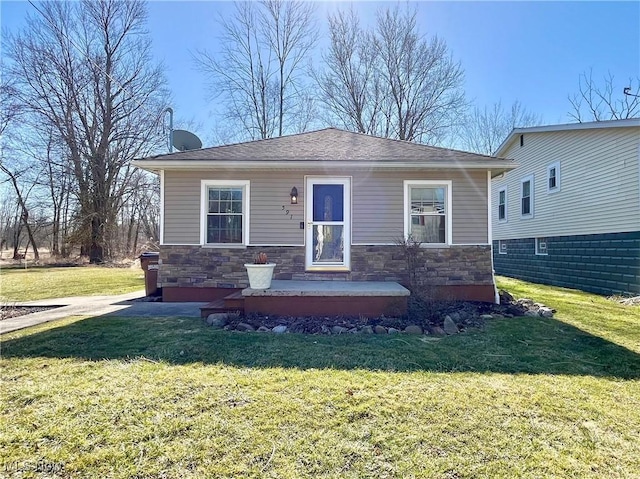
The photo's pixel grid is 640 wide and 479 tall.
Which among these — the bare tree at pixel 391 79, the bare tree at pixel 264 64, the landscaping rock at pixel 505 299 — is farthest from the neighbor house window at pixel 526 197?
the bare tree at pixel 264 64

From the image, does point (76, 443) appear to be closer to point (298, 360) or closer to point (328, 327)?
point (298, 360)

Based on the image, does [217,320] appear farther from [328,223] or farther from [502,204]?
[502,204]

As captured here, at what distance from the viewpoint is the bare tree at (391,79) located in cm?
1852

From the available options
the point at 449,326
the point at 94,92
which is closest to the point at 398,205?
the point at 449,326

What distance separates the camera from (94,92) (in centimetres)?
1944

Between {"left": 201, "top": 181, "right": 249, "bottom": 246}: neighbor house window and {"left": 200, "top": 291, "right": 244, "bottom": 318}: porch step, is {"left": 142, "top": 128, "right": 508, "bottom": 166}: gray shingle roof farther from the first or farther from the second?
{"left": 200, "top": 291, "right": 244, "bottom": 318}: porch step

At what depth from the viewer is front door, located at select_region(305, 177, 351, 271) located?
6840 mm

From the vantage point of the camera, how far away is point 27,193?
19812 mm

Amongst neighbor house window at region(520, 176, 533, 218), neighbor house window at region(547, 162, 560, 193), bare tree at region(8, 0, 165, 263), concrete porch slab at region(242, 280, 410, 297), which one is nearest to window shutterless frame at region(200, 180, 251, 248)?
concrete porch slab at region(242, 280, 410, 297)

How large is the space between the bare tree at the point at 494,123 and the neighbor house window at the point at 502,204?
9.40 metres

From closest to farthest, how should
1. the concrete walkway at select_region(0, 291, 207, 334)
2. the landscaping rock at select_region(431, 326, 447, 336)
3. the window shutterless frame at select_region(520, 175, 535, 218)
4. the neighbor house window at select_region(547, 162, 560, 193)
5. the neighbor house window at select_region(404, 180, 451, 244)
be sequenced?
1. the landscaping rock at select_region(431, 326, 447, 336)
2. the concrete walkway at select_region(0, 291, 207, 334)
3. the neighbor house window at select_region(404, 180, 451, 244)
4. the neighbor house window at select_region(547, 162, 560, 193)
5. the window shutterless frame at select_region(520, 175, 535, 218)

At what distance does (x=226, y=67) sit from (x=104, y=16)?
7.46 meters

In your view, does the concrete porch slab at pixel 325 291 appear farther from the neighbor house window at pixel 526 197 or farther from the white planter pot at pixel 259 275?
the neighbor house window at pixel 526 197

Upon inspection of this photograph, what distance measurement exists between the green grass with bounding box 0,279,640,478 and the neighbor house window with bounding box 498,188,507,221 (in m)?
10.2
